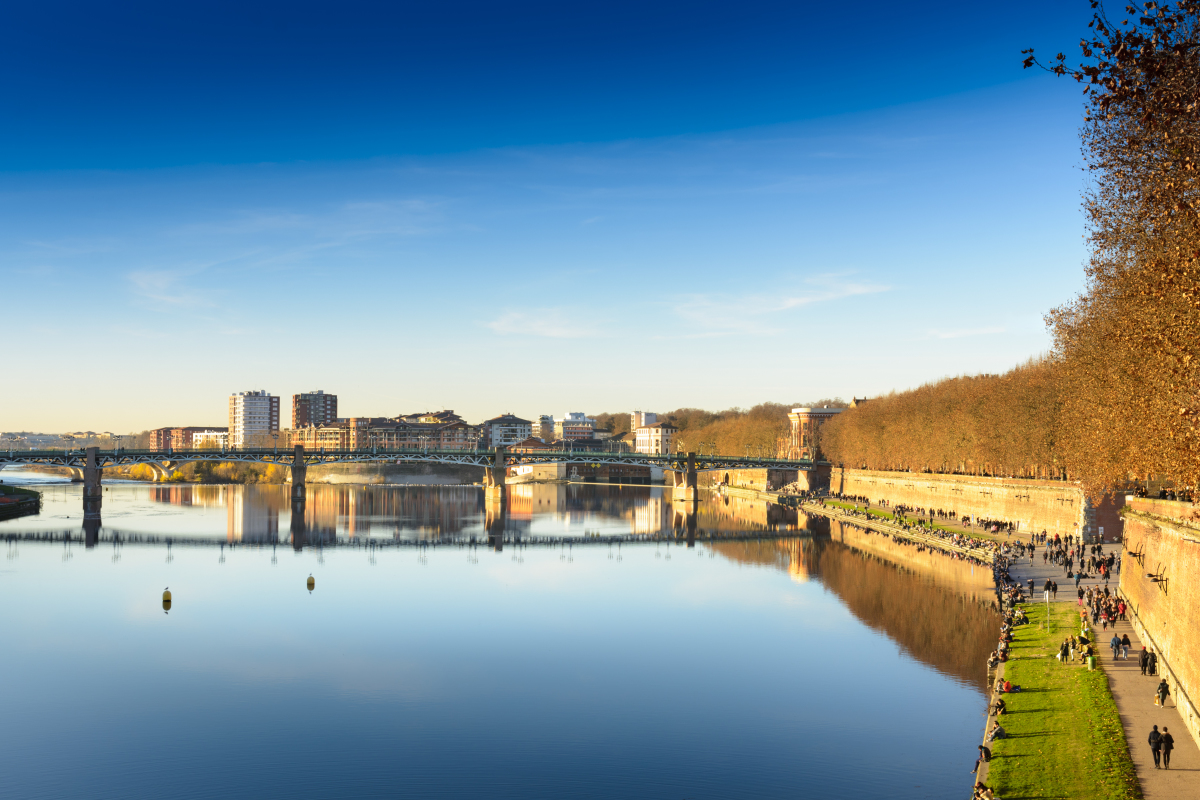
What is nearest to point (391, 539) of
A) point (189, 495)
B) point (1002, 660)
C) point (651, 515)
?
point (651, 515)

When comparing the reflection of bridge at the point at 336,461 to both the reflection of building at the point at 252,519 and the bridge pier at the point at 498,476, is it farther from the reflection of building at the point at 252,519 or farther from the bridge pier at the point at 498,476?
the reflection of building at the point at 252,519

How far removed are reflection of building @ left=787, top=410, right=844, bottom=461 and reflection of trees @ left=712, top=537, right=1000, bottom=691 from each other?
8014 centimetres

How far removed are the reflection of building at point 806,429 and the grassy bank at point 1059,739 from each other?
119m

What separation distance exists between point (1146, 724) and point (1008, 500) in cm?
4833

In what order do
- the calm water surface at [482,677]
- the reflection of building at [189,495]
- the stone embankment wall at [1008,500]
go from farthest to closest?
the reflection of building at [189,495] → the stone embankment wall at [1008,500] → the calm water surface at [482,677]

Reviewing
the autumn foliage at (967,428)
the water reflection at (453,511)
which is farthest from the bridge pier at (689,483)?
the autumn foliage at (967,428)

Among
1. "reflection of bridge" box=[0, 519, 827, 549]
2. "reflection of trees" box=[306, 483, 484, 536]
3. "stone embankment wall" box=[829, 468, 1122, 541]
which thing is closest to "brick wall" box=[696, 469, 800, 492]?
"stone embankment wall" box=[829, 468, 1122, 541]

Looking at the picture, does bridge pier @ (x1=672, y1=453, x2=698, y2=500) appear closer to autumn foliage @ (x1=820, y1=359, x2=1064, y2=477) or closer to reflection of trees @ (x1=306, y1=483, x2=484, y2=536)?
autumn foliage @ (x1=820, y1=359, x2=1064, y2=477)

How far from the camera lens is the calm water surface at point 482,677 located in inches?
859

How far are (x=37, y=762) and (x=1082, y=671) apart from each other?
25.8 m

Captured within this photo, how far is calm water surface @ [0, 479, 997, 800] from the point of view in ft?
71.6

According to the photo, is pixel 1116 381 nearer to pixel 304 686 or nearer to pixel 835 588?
pixel 835 588

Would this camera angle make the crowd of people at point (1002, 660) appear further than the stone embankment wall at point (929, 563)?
No

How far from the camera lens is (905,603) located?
4341 centimetres
